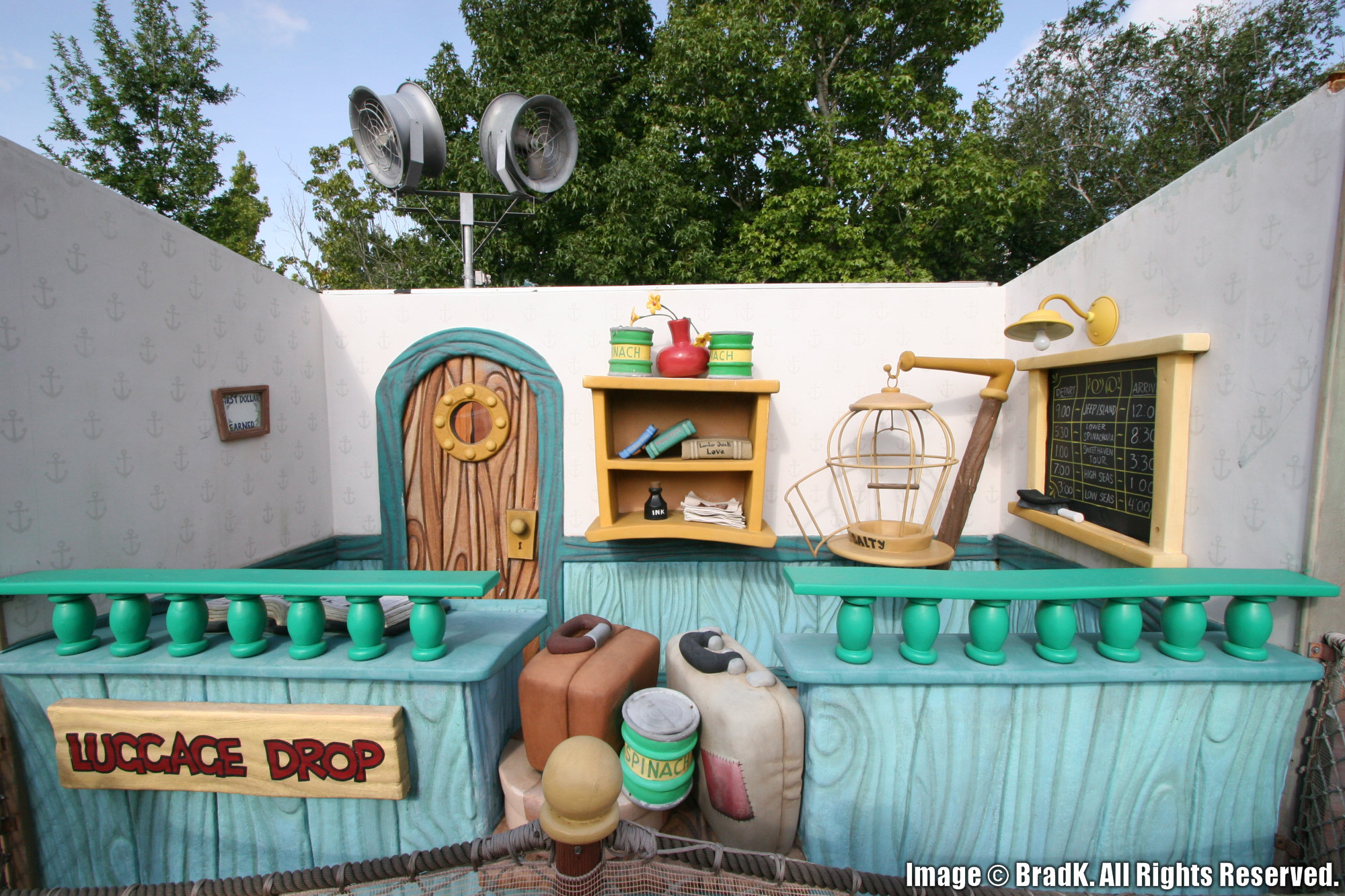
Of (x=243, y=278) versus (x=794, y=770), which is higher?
(x=243, y=278)

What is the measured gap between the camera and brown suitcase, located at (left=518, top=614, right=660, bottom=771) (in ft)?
5.13

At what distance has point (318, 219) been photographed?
563 inches

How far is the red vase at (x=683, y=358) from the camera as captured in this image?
2588 millimetres

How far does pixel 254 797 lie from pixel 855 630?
168 cm

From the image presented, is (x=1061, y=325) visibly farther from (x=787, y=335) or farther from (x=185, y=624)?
(x=185, y=624)

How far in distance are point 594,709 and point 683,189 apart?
29.4 feet

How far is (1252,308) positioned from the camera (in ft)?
5.12

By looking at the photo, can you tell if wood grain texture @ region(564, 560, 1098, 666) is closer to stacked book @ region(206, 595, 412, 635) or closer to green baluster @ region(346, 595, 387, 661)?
stacked book @ region(206, 595, 412, 635)

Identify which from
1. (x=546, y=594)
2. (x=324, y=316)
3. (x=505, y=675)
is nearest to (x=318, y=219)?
(x=324, y=316)

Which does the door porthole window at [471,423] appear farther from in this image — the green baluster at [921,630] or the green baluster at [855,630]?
the green baluster at [921,630]

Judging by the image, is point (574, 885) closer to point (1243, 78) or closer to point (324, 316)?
point (324, 316)

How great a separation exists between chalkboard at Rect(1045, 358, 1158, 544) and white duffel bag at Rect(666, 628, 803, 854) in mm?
1422

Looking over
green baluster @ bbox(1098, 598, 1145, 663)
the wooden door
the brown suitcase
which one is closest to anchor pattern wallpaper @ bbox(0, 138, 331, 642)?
the wooden door

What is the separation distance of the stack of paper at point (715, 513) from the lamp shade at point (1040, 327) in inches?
52.8
